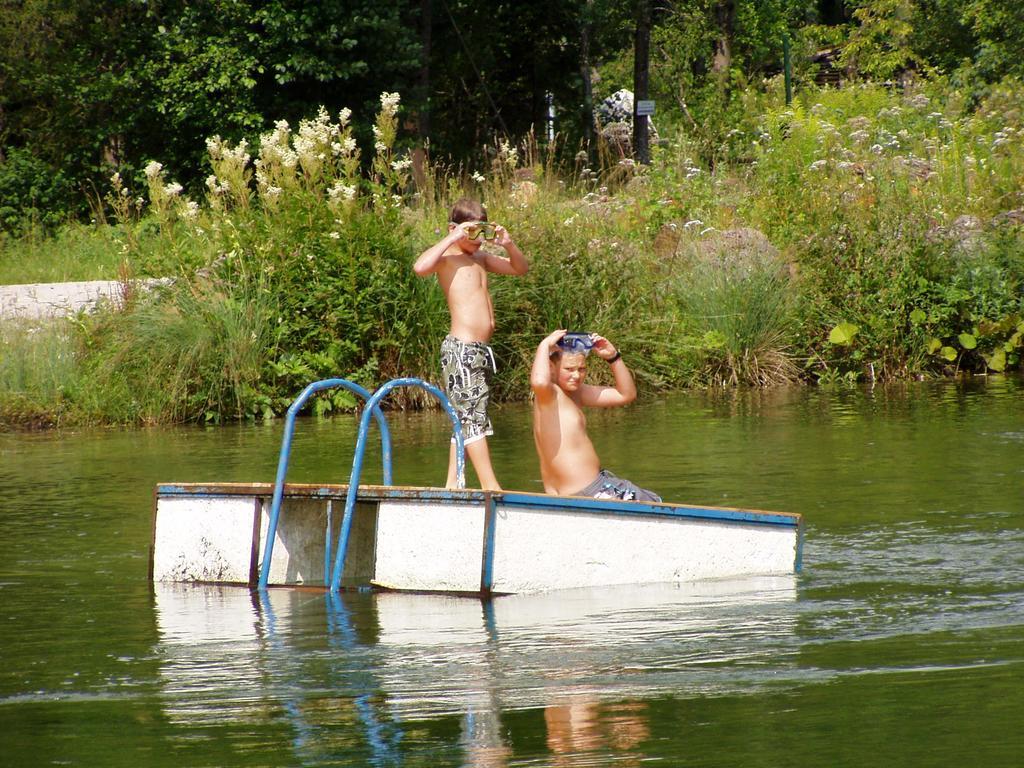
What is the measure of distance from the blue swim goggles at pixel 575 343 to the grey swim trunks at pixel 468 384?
843mm

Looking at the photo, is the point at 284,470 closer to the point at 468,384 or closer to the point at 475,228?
the point at 468,384

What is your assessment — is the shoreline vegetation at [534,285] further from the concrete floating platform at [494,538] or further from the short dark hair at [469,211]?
the concrete floating platform at [494,538]

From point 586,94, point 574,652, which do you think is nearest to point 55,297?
point 574,652

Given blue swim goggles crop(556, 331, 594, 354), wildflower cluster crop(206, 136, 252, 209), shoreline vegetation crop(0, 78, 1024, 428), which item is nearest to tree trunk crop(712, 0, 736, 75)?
shoreline vegetation crop(0, 78, 1024, 428)

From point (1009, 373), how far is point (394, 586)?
1041 centimetres

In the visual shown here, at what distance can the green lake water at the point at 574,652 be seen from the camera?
5.44 meters

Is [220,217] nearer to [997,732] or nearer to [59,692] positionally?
[59,692]

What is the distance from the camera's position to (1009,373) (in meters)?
16.6

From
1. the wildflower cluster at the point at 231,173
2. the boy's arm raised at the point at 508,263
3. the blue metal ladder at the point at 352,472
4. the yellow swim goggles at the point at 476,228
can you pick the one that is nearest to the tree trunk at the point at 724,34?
the wildflower cluster at the point at 231,173

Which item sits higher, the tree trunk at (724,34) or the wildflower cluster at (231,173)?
the tree trunk at (724,34)

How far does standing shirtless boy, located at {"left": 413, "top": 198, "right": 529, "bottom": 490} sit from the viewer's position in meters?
9.05

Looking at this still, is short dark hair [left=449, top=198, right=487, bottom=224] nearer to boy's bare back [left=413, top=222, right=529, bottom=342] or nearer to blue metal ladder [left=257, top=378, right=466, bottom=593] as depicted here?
boy's bare back [left=413, top=222, right=529, bottom=342]

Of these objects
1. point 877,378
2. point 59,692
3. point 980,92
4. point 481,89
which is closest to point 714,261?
point 877,378

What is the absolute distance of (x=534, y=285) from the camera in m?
15.7
